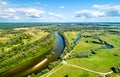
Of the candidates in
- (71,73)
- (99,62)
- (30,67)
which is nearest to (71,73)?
(71,73)

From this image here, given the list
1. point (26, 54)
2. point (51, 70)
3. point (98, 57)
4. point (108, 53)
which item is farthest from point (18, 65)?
point (108, 53)

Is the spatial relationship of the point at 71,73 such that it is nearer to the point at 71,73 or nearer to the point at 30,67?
the point at 71,73

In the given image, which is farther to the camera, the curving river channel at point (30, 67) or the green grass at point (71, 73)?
the curving river channel at point (30, 67)

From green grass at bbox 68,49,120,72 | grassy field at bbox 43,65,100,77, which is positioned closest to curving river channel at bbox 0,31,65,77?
grassy field at bbox 43,65,100,77

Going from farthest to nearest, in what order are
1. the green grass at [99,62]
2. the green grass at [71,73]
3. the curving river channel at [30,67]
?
1. the green grass at [99,62]
2. the curving river channel at [30,67]
3. the green grass at [71,73]

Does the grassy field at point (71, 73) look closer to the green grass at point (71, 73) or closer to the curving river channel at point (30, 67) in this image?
the green grass at point (71, 73)

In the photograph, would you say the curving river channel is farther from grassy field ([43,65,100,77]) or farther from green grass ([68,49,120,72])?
green grass ([68,49,120,72])

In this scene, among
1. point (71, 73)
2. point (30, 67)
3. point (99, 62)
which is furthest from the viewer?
point (99, 62)

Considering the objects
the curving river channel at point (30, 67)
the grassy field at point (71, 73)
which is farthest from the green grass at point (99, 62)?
the curving river channel at point (30, 67)

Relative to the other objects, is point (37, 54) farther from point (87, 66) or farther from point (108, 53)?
point (108, 53)

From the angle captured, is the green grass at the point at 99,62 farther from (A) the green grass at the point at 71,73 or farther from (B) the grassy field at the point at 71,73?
(A) the green grass at the point at 71,73

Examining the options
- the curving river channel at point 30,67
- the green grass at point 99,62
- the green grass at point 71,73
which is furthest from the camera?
the green grass at point 99,62

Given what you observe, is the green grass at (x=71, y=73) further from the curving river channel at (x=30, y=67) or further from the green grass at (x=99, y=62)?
the curving river channel at (x=30, y=67)
